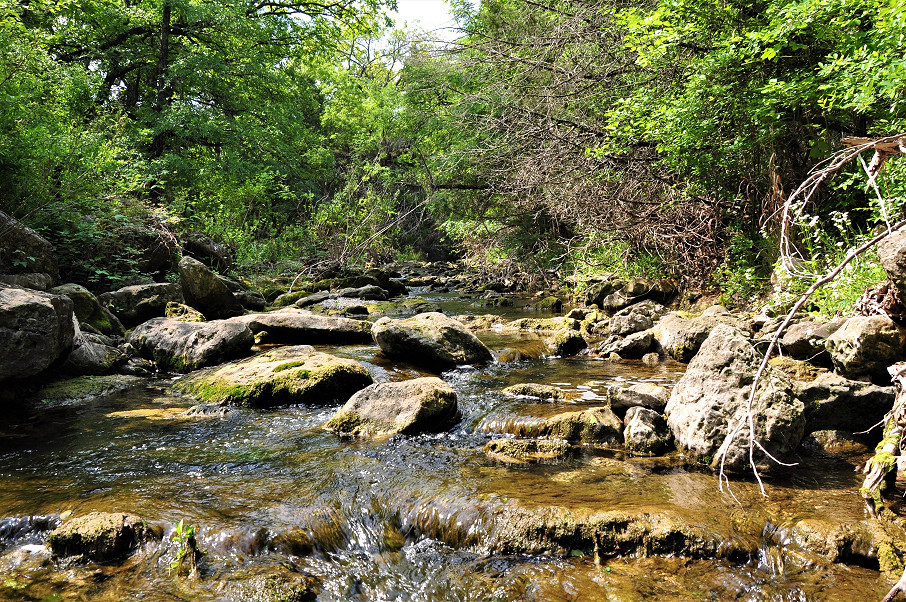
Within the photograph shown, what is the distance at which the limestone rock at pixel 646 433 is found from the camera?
5.17 meters

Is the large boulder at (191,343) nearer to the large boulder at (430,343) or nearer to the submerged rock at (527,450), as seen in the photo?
the large boulder at (430,343)

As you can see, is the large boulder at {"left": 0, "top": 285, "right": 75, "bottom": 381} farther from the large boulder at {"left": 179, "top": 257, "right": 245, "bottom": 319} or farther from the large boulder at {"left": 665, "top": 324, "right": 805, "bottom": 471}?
the large boulder at {"left": 665, "top": 324, "right": 805, "bottom": 471}

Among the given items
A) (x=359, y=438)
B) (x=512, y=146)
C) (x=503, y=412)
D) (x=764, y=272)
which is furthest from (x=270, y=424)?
(x=512, y=146)

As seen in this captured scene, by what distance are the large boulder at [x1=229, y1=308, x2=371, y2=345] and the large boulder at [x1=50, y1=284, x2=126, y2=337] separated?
2246 millimetres

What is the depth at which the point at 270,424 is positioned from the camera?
244 inches

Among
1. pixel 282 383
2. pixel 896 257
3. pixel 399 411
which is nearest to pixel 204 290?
pixel 282 383

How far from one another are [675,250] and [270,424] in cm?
932

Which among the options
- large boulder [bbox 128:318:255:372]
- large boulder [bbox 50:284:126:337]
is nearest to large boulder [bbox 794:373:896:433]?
large boulder [bbox 128:318:255:372]

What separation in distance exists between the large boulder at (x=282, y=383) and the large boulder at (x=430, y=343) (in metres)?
1.52

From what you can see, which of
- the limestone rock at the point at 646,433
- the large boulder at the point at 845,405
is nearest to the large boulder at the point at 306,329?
the limestone rock at the point at 646,433

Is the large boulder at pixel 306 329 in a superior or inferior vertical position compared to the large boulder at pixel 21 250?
inferior

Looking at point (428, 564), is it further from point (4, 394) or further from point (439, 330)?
point (4, 394)

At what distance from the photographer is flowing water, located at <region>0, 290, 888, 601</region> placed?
3256mm

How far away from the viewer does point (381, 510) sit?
4188 mm
